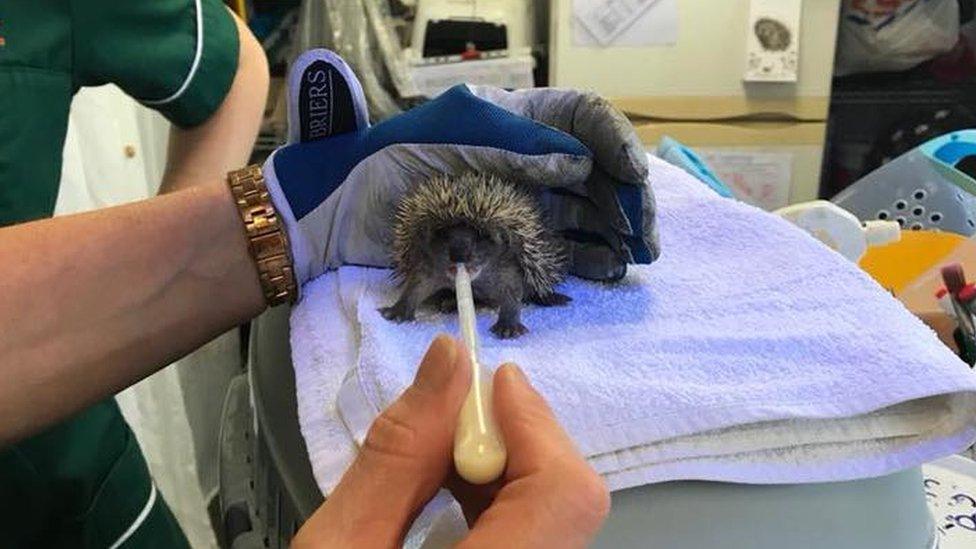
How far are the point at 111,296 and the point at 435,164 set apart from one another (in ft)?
0.76

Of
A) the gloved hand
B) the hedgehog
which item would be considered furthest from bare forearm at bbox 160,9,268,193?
the hedgehog

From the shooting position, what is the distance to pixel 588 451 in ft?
1.48

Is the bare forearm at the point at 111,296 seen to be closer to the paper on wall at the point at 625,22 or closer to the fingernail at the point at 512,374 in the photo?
the fingernail at the point at 512,374

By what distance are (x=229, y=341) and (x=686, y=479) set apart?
1.22 m

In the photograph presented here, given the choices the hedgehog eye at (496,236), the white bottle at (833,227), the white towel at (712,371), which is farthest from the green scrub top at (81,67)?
the white bottle at (833,227)

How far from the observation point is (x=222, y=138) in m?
0.95

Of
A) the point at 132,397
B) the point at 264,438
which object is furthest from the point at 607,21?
the point at 264,438

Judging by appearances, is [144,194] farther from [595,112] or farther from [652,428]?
[652,428]

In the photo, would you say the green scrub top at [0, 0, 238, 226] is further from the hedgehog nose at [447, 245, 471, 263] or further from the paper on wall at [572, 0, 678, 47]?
the paper on wall at [572, 0, 678, 47]

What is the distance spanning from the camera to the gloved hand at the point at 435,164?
60cm

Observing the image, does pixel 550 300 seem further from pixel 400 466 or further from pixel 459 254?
pixel 400 466

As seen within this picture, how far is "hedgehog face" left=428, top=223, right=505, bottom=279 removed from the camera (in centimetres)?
56

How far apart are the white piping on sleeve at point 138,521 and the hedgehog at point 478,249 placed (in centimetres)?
38

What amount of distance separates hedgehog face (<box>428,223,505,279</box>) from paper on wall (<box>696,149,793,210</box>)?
1247mm
